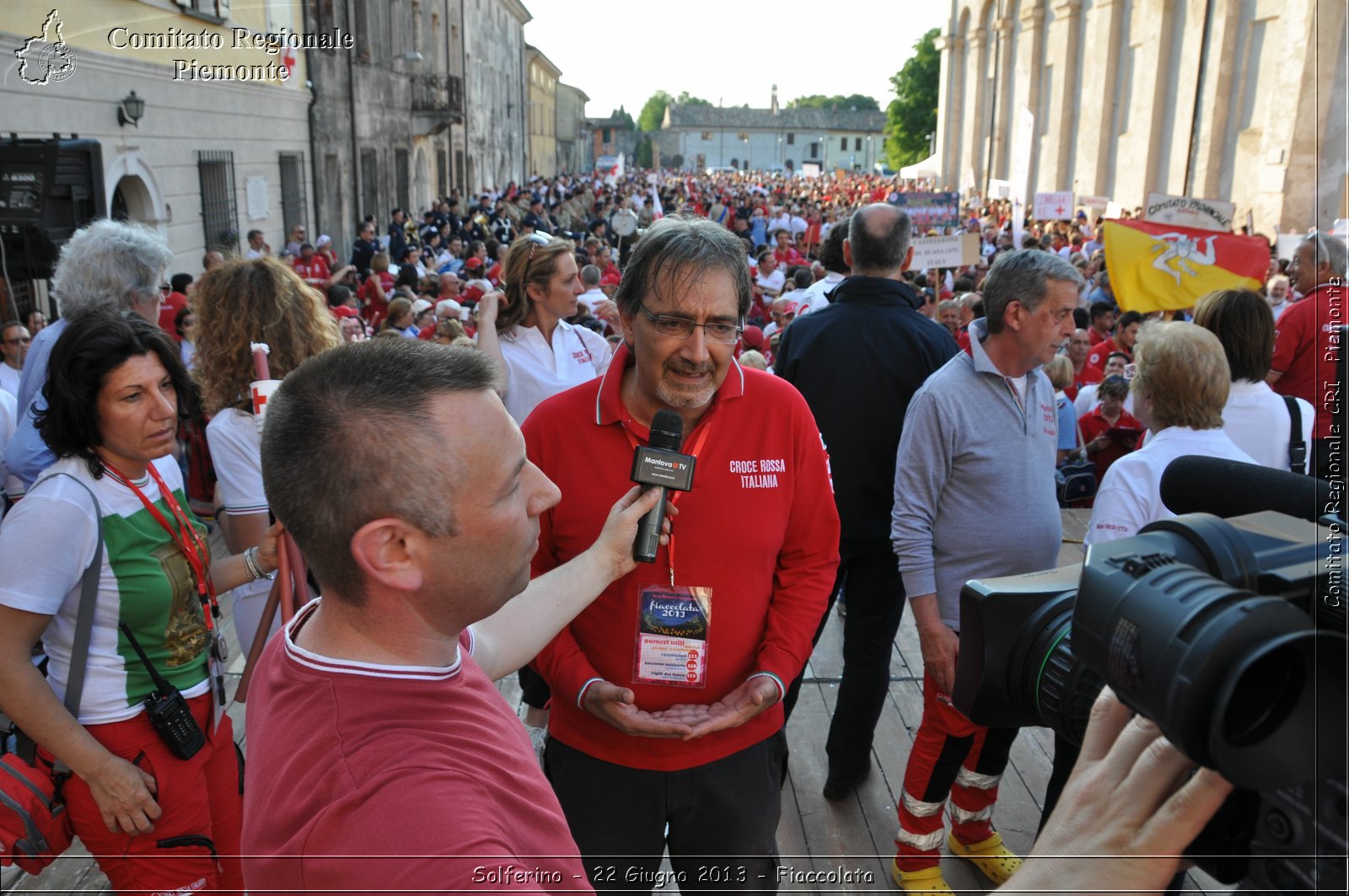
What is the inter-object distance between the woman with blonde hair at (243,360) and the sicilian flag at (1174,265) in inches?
283

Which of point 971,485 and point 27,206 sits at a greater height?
point 27,206

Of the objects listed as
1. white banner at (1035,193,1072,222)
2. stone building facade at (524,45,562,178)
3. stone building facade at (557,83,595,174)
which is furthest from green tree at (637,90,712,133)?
white banner at (1035,193,1072,222)

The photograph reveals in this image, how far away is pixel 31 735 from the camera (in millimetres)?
2252

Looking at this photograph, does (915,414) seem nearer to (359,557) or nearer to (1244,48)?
(359,557)

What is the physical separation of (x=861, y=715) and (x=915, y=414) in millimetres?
1270

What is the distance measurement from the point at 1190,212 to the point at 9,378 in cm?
1010

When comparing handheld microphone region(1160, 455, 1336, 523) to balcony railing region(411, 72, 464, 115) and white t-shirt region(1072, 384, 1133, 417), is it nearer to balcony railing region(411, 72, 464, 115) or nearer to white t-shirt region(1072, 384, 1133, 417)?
white t-shirt region(1072, 384, 1133, 417)

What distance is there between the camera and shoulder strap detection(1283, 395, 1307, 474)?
350 cm

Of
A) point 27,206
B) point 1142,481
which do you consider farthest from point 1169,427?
point 27,206

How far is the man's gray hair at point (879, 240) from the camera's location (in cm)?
382

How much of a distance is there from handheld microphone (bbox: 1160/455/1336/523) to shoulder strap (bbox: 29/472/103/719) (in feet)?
7.52

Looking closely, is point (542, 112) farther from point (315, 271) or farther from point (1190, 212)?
point (1190, 212)

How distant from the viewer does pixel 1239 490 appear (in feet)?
4.81

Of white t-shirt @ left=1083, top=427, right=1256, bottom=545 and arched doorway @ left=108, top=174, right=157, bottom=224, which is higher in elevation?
arched doorway @ left=108, top=174, right=157, bottom=224
